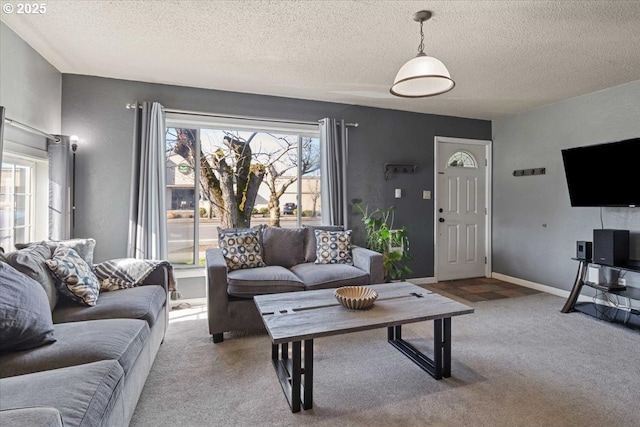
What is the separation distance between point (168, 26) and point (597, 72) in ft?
12.6

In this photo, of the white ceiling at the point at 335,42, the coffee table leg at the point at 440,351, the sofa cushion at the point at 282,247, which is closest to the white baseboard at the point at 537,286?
the white ceiling at the point at 335,42

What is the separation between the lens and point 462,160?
496 cm

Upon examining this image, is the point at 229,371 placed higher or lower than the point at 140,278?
lower

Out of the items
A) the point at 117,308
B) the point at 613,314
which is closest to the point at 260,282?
the point at 117,308

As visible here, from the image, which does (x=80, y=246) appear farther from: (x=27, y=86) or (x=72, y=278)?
(x=27, y=86)

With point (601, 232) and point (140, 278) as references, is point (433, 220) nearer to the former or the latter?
point (601, 232)

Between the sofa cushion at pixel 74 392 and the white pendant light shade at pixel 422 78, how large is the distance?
7.06ft

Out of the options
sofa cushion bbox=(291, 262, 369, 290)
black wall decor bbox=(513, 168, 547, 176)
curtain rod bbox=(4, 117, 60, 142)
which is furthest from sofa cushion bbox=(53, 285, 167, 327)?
black wall decor bbox=(513, 168, 547, 176)

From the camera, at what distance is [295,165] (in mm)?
4199

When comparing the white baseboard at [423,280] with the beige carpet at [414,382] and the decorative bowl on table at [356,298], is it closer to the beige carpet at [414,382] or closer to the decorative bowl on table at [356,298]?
the beige carpet at [414,382]

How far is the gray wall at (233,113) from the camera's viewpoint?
3.34 m

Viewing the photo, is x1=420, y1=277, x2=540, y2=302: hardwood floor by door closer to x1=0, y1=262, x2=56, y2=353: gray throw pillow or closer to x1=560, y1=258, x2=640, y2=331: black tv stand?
x1=560, y1=258, x2=640, y2=331: black tv stand

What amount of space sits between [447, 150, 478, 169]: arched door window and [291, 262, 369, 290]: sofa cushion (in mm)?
2623

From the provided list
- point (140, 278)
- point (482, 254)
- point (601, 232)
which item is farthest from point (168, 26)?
point (482, 254)
